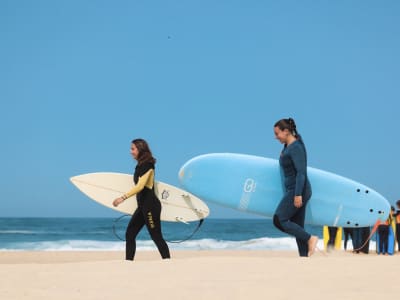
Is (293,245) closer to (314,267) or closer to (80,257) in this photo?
(80,257)

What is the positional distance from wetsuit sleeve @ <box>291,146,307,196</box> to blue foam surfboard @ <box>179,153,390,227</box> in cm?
115

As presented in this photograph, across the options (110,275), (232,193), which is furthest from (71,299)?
(232,193)

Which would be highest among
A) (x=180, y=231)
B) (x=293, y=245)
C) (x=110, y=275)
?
(x=110, y=275)

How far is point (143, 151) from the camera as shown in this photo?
530 centimetres

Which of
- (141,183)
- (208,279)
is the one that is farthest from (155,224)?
(208,279)

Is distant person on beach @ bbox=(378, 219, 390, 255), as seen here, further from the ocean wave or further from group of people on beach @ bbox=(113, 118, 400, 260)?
the ocean wave

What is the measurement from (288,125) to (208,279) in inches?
80.0

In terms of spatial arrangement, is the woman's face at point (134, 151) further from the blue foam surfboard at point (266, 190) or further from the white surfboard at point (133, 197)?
the blue foam surfboard at point (266, 190)

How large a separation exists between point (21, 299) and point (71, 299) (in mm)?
283

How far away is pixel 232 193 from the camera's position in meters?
6.68

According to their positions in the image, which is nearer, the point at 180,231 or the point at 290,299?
the point at 290,299

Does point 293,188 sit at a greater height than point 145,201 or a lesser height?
greater

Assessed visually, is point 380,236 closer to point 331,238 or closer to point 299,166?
point 331,238

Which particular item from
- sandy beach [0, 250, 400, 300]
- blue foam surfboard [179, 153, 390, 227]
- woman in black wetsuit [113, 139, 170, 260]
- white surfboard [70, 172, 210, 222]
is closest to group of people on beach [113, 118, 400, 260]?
woman in black wetsuit [113, 139, 170, 260]
